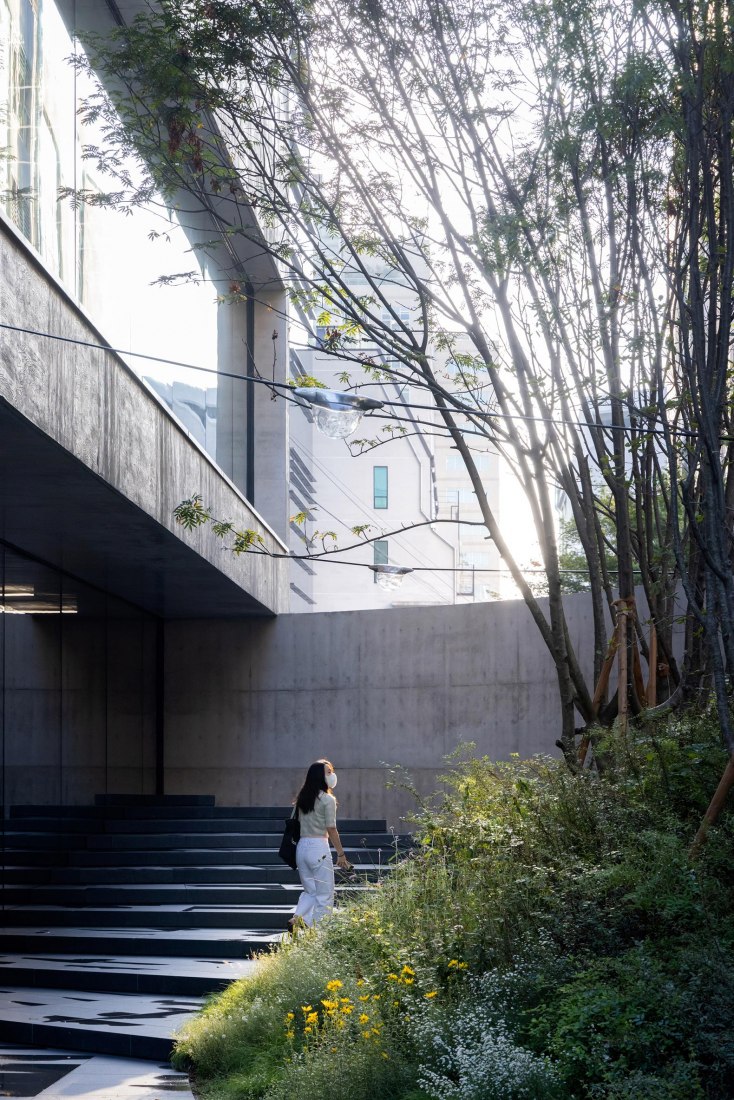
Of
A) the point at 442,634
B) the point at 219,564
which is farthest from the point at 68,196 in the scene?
the point at 442,634

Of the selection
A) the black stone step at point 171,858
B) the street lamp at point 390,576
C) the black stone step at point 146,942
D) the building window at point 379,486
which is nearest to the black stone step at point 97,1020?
the black stone step at point 146,942

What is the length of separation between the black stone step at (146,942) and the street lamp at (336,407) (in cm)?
490

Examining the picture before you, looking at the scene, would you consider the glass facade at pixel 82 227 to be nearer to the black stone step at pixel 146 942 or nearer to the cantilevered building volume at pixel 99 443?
the cantilevered building volume at pixel 99 443

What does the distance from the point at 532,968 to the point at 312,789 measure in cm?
427

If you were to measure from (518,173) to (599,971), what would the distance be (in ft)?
19.7

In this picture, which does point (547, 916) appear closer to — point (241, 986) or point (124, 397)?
point (241, 986)

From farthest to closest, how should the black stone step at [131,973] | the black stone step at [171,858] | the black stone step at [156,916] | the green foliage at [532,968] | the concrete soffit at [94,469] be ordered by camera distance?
the black stone step at [171,858], the black stone step at [156,916], the black stone step at [131,973], the concrete soffit at [94,469], the green foliage at [532,968]

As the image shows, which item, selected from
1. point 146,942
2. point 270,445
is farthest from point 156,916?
point 270,445

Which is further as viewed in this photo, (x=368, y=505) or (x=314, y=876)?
(x=368, y=505)

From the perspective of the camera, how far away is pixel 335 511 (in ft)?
183

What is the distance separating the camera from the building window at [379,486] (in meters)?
57.8

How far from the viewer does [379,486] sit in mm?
58062

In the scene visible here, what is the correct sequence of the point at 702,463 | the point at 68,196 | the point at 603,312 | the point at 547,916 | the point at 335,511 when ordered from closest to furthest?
the point at 547,916 < the point at 702,463 < the point at 603,312 < the point at 68,196 < the point at 335,511

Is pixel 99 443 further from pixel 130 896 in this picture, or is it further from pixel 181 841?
pixel 181 841
